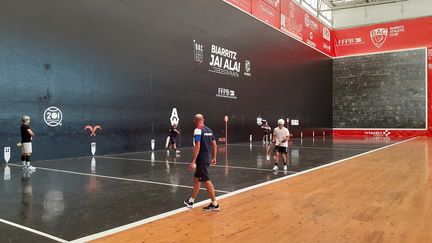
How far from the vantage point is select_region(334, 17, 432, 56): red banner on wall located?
95.7 feet

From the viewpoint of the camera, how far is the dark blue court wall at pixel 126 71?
36.7 ft

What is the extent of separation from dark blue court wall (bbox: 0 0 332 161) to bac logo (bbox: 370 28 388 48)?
1231 cm

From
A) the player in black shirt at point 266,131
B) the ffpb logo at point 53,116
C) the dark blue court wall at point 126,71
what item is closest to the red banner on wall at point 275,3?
the dark blue court wall at point 126,71

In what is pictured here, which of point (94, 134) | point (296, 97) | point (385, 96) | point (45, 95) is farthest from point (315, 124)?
point (45, 95)

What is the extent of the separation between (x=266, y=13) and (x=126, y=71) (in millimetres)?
11558

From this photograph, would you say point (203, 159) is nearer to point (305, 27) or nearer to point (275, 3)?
point (275, 3)

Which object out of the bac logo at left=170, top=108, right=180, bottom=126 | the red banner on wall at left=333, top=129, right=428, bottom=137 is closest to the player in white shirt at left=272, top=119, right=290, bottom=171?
the bac logo at left=170, top=108, right=180, bottom=126

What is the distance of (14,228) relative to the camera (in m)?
4.30

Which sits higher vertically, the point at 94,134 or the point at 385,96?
the point at 385,96

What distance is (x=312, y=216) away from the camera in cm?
489

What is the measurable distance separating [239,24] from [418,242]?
17.7 m

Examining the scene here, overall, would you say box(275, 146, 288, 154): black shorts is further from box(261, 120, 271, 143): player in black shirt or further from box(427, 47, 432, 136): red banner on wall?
box(427, 47, 432, 136): red banner on wall

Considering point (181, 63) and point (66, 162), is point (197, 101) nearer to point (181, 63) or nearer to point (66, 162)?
point (181, 63)

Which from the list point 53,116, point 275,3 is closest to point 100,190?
point 53,116
